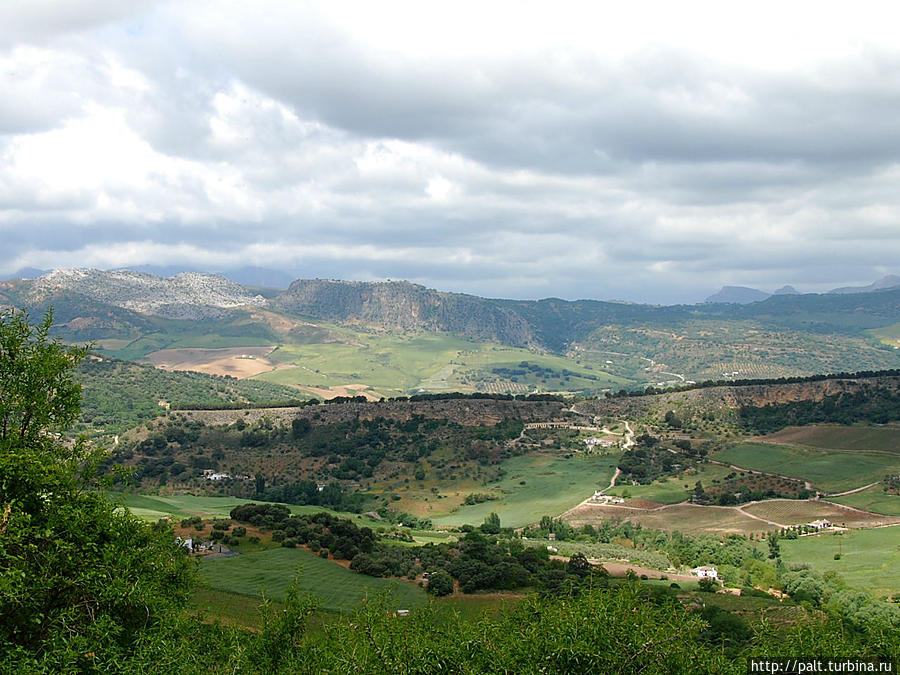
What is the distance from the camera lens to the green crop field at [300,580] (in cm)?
6172

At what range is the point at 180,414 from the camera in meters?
192

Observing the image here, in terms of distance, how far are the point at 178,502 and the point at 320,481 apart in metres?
39.4

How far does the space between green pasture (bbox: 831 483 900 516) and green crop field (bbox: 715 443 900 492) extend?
382 centimetres

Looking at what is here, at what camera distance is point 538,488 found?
139 meters

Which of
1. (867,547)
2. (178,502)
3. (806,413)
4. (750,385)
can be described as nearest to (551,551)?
(867,547)

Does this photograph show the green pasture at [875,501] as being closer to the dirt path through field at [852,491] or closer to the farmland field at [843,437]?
the dirt path through field at [852,491]

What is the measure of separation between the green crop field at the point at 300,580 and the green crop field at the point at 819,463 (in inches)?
3841

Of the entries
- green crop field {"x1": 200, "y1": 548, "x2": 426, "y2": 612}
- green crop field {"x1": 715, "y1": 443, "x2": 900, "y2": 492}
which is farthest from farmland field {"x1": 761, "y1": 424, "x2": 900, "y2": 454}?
green crop field {"x1": 200, "y1": 548, "x2": 426, "y2": 612}

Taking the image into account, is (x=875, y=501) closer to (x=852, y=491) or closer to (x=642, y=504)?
(x=852, y=491)

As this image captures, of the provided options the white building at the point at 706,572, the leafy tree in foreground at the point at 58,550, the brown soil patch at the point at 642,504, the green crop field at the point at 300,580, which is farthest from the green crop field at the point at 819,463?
the leafy tree in foreground at the point at 58,550

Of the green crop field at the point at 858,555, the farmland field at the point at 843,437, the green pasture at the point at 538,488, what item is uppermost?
the farmland field at the point at 843,437

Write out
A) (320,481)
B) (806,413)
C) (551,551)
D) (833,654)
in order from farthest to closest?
(806,413) → (320,481) → (551,551) → (833,654)

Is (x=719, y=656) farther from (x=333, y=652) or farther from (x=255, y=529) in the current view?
(x=255, y=529)

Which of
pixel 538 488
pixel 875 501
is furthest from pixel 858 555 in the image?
pixel 538 488
